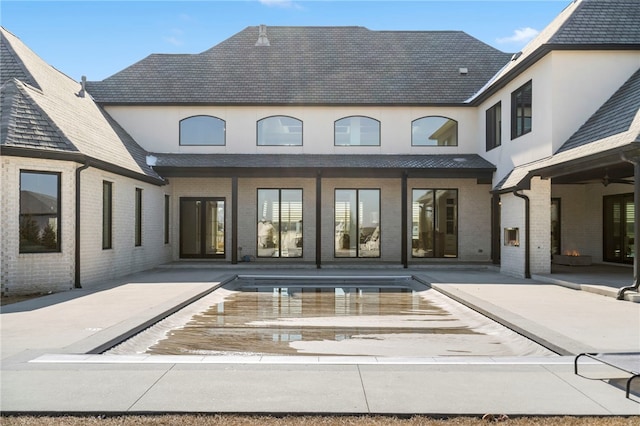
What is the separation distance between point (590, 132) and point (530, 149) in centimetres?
225

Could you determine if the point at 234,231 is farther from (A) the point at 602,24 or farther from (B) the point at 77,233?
(A) the point at 602,24

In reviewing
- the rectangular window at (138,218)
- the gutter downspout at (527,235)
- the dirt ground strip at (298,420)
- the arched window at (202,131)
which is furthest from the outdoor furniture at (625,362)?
the arched window at (202,131)

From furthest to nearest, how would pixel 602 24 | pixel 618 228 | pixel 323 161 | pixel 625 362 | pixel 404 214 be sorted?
pixel 323 161
pixel 404 214
pixel 618 228
pixel 602 24
pixel 625 362

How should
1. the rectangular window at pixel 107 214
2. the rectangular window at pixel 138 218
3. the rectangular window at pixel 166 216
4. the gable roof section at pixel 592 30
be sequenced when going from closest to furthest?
the gable roof section at pixel 592 30, the rectangular window at pixel 107 214, the rectangular window at pixel 138 218, the rectangular window at pixel 166 216

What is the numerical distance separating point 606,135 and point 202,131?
1338 cm

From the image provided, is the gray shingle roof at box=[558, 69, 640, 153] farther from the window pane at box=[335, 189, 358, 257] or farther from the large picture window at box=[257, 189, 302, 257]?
the large picture window at box=[257, 189, 302, 257]

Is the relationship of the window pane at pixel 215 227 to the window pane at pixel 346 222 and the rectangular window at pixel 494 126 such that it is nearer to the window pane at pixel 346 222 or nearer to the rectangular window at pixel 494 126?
the window pane at pixel 346 222

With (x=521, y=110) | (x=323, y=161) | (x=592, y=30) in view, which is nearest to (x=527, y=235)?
(x=521, y=110)

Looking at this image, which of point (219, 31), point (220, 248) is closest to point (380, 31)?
point (219, 31)

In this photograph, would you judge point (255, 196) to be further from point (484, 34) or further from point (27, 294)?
point (484, 34)

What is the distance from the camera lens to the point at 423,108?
63.6 ft

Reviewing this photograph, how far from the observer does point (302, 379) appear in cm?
487

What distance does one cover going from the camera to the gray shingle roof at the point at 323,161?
692 inches

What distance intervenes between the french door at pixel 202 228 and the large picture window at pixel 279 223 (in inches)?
57.9
